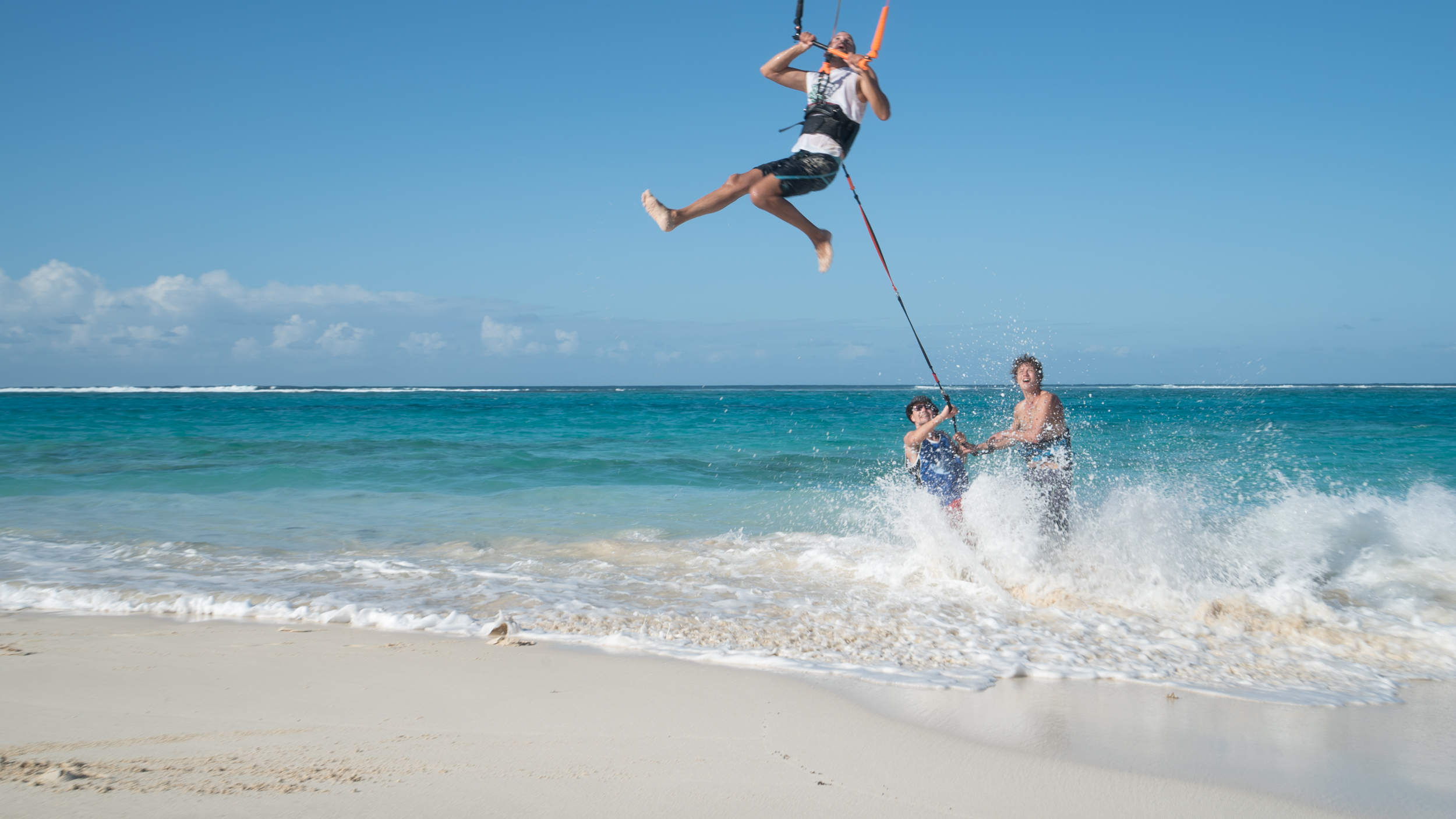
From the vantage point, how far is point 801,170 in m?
4.90

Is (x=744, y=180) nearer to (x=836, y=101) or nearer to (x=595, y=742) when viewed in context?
(x=836, y=101)

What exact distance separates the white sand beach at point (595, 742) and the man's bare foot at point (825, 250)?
285cm

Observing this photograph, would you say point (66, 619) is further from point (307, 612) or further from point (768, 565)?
point (768, 565)

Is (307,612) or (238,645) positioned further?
(307,612)

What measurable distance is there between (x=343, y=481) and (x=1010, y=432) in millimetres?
9990

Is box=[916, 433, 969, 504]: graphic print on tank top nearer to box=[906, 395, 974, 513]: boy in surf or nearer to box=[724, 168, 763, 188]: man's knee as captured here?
box=[906, 395, 974, 513]: boy in surf

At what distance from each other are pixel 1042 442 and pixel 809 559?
2.30 m

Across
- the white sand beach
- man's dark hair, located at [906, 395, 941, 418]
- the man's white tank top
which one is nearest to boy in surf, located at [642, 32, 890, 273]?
the man's white tank top

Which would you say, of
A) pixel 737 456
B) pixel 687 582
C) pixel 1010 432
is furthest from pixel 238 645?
pixel 737 456

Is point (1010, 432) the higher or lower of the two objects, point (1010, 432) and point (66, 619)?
the higher

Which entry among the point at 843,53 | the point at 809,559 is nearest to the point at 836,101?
the point at 843,53

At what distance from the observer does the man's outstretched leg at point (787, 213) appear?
4.94m

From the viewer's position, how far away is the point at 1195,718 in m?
3.69

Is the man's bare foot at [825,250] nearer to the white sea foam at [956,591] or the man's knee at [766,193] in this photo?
the man's knee at [766,193]
